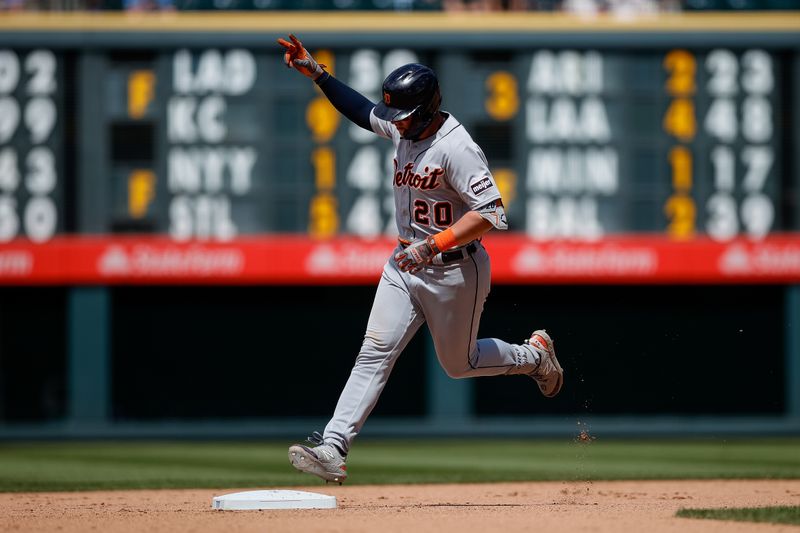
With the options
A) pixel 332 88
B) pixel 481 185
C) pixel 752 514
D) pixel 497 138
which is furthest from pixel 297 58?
pixel 497 138

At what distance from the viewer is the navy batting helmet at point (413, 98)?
6246 millimetres

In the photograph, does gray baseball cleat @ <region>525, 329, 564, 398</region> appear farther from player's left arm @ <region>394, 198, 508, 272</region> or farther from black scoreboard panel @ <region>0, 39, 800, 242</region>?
black scoreboard panel @ <region>0, 39, 800, 242</region>

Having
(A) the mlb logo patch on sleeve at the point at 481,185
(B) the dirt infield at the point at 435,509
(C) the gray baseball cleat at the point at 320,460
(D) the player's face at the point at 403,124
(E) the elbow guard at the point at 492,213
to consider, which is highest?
(D) the player's face at the point at 403,124

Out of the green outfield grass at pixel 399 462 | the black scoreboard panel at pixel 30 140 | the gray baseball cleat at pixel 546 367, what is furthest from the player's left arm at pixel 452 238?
the black scoreboard panel at pixel 30 140

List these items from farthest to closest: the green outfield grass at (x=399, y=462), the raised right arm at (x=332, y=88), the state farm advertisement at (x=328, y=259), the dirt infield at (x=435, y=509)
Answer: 1. the state farm advertisement at (x=328, y=259)
2. the green outfield grass at (x=399, y=462)
3. the raised right arm at (x=332, y=88)
4. the dirt infield at (x=435, y=509)

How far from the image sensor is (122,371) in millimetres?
17297

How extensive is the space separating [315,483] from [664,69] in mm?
8649

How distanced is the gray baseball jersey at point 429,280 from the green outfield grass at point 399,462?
11.3 ft

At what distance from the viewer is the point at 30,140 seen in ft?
54.3

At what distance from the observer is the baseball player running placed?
6160 millimetres

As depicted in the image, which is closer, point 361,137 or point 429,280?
point 429,280

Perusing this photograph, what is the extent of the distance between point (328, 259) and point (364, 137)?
5.05ft

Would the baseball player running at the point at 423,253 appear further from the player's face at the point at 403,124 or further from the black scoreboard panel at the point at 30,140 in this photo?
the black scoreboard panel at the point at 30,140

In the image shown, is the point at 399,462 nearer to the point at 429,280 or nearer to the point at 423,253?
the point at 429,280
